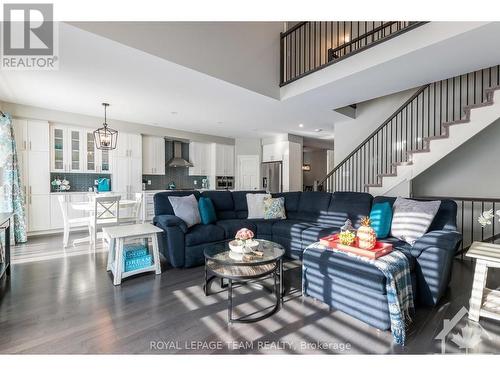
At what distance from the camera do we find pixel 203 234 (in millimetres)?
3316

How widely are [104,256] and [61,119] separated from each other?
3344 mm

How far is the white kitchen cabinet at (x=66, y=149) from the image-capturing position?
17.2 feet

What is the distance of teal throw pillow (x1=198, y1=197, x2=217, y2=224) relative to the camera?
3.68 meters

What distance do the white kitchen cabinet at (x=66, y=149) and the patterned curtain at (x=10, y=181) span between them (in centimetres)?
85

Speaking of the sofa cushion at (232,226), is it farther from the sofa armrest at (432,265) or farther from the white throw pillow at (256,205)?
the sofa armrest at (432,265)

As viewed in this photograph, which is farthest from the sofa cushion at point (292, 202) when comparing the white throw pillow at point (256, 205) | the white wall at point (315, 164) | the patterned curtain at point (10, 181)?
the white wall at point (315, 164)

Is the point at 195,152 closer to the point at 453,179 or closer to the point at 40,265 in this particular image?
the point at 40,265

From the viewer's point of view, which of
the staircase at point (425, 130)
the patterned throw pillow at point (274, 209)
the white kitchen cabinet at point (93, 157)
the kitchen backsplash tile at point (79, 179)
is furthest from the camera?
the white kitchen cabinet at point (93, 157)

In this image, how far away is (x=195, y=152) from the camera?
7570 mm

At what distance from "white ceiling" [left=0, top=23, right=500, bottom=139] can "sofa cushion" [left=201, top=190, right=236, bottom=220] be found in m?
1.67

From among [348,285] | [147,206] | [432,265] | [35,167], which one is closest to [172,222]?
[348,285]

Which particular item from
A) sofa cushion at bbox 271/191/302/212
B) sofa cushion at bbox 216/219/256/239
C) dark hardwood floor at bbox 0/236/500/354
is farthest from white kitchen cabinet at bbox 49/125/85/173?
sofa cushion at bbox 271/191/302/212

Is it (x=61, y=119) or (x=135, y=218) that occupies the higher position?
(x=61, y=119)
